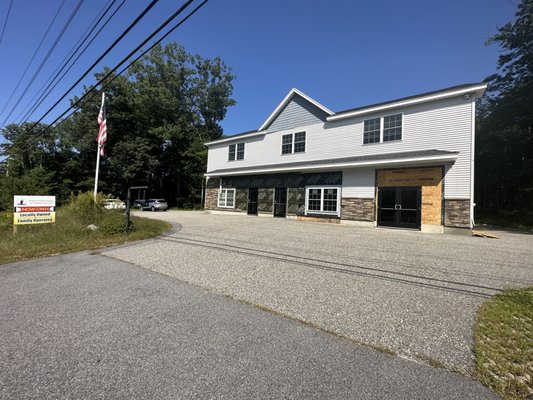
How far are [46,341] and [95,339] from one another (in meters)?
0.51

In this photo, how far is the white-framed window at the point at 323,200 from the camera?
16000 mm

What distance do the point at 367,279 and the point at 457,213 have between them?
986 cm

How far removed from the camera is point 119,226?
32.1 feet

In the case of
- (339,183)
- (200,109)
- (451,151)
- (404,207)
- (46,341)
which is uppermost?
(200,109)

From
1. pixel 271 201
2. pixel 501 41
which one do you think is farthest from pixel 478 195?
pixel 271 201

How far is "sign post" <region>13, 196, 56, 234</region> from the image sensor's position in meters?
9.34

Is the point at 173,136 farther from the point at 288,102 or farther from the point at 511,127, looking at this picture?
the point at 511,127

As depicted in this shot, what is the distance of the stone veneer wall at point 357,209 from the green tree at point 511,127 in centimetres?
1734

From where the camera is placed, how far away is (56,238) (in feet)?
28.6

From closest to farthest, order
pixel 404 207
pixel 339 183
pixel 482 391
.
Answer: pixel 482 391 → pixel 404 207 → pixel 339 183

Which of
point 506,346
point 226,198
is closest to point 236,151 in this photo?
point 226,198

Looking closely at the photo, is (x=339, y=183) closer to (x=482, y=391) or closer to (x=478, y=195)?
(x=482, y=391)

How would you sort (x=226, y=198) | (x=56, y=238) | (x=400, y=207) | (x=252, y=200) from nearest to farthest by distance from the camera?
(x=56, y=238), (x=400, y=207), (x=252, y=200), (x=226, y=198)

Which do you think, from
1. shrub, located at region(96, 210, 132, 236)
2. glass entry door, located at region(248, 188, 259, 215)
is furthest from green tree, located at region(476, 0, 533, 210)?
shrub, located at region(96, 210, 132, 236)
